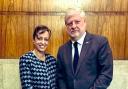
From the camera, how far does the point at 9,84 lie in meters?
2.62

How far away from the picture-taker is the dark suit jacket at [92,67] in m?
2.00

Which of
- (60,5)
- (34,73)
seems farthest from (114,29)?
(34,73)

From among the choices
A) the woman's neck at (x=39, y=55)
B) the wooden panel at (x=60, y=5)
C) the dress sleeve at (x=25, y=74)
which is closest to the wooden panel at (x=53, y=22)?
the wooden panel at (x=60, y=5)

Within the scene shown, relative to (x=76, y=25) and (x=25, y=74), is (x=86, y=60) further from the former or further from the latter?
(x=25, y=74)

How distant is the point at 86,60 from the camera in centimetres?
204

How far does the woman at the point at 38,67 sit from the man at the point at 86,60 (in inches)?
6.5

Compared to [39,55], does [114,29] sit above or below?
above

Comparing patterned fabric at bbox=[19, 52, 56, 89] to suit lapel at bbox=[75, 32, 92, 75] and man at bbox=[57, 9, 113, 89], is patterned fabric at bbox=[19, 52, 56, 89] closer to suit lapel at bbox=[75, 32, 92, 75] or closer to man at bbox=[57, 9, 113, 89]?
man at bbox=[57, 9, 113, 89]

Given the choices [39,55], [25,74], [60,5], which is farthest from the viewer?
[60,5]

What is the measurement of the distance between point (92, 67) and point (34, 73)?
48 cm

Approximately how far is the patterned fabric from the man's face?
1.19ft

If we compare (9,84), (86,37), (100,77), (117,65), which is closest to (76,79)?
(100,77)

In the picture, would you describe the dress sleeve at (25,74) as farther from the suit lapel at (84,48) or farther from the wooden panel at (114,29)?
the wooden panel at (114,29)

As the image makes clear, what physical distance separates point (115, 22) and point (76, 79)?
897mm
